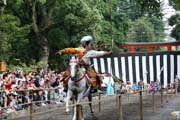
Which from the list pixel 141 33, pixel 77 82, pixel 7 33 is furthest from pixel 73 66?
pixel 141 33

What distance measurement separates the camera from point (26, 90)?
17625 millimetres

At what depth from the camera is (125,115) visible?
16.9 meters

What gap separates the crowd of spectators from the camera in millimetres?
16250

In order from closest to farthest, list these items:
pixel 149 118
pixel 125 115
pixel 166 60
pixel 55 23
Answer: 1. pixel 149 118
2. pixel 125 115
3. pixel 55 23
4. pixel 166 60

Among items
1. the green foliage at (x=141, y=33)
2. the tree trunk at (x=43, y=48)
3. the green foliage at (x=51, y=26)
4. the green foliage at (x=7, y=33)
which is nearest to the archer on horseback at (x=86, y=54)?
the green foliage at (x=7, y=33)

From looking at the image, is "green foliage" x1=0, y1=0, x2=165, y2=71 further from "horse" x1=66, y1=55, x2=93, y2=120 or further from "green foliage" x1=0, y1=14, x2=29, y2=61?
"horse" x1=66, y1=55, x2=93, y2=120

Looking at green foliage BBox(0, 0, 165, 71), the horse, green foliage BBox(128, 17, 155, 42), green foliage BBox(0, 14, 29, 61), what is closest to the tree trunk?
green foliage BBox(0, 0, 165, 71)

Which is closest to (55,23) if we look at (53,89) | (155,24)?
(53,89)

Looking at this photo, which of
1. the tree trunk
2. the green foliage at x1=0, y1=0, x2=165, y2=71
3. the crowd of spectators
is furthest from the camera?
the tree trunk

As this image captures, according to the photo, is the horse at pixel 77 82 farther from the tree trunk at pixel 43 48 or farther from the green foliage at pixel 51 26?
the tree trunk at pixel 43 48

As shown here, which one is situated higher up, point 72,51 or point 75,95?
point 72,51

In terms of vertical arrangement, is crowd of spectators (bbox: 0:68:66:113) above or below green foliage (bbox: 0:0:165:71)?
below

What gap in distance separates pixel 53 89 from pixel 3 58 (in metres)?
7.42

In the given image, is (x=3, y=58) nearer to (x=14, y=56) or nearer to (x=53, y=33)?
(x=14, y=56)
